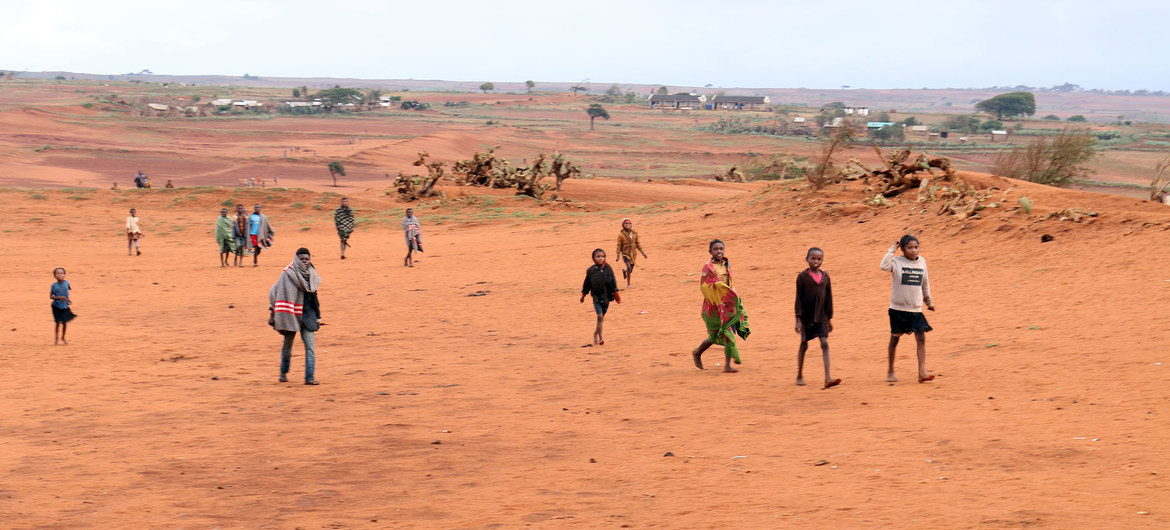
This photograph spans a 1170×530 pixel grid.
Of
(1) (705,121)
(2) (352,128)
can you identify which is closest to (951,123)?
(1) (705,121)

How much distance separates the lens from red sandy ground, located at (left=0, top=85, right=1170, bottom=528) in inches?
259

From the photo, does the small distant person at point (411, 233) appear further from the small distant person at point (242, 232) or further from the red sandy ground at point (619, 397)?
the small distant person at point (242, 232)

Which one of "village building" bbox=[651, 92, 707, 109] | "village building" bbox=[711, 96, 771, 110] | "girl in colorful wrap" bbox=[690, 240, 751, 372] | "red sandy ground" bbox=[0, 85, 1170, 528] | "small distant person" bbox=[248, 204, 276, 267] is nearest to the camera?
"red sandy ground" bbox=[0, 85, 1170, 528]

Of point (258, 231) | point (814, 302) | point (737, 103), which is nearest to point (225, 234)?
point (258, 231)

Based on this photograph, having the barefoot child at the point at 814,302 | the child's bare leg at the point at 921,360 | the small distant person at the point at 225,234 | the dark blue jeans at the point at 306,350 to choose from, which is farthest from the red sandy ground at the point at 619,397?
the small distant person at the point at 225,234

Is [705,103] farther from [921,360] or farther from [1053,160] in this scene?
[921,360]

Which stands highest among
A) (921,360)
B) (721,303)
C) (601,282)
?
(721,303)

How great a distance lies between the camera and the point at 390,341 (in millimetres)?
14180

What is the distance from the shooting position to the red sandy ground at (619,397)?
259 inches

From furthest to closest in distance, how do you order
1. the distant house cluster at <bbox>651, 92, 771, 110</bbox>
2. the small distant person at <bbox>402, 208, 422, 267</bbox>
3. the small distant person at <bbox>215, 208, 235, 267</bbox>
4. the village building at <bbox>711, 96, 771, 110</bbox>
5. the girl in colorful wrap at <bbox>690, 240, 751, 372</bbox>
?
the village building at <bbox>711, 96, 771, 110</bbox>
the distant house cluster at <bbox>651, 92, 771, 110</bbox>
the small distant person at <bbox>215, 208, 235, 267</bbox>
the small distant person at <bbox>402, 208, 422, 267</bbox>
the girl in colorful wrap at <bbox>690, 240, 751, 372</bbox>

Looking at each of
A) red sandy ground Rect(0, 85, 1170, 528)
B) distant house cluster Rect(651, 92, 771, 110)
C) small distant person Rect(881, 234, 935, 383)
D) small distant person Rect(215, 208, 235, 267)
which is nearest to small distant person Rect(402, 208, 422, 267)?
red sandy ground Rect(0, 85, 1170, 528)

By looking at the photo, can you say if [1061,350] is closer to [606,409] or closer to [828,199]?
[606,409]

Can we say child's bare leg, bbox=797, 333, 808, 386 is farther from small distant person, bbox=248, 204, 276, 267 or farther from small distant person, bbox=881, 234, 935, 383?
small distant person, bbox=248, 204, 276, 267

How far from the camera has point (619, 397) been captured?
1021 centimetres
